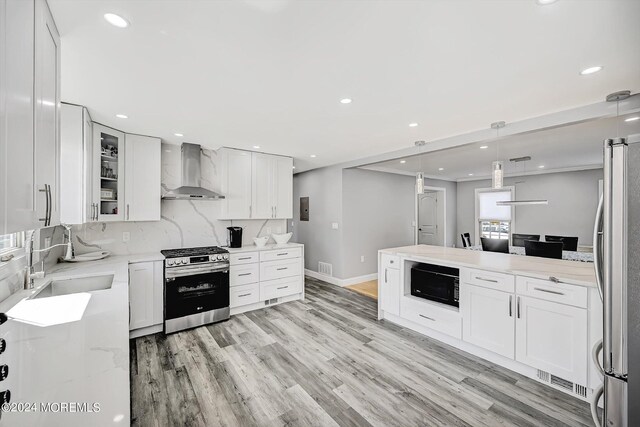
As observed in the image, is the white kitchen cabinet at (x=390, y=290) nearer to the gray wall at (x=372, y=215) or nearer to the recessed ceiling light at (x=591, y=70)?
the gray wall at (x=372, y=215)

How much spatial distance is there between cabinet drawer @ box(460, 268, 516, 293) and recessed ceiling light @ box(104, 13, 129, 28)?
3.25 meters

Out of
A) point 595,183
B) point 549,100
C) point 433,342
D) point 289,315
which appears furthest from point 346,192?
point 595,183

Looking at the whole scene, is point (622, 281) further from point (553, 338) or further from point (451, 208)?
point (451, 208)

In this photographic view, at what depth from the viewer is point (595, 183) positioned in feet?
18.5

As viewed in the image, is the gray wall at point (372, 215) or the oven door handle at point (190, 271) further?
the gray wall at point (372, 215)

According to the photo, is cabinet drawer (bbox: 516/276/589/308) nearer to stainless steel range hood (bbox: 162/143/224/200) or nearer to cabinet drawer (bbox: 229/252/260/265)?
cabinet drawer (bbox: 229/252/260/265)

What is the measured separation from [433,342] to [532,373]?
0.89 m

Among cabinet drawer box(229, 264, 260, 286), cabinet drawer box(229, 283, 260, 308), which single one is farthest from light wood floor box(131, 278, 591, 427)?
cabinet drawer box(229, 264, 260, 286)

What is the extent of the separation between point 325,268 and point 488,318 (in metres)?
3.41

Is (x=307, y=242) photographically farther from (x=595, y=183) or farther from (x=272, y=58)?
(x=595, y=183)

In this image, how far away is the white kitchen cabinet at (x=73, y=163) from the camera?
2.48 m

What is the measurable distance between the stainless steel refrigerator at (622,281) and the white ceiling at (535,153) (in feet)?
6.50

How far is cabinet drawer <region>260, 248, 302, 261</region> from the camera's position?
414cm

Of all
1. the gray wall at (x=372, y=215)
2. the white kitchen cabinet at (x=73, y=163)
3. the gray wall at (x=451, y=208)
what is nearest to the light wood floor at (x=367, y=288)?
the gray wall at (x=372, y=215)
